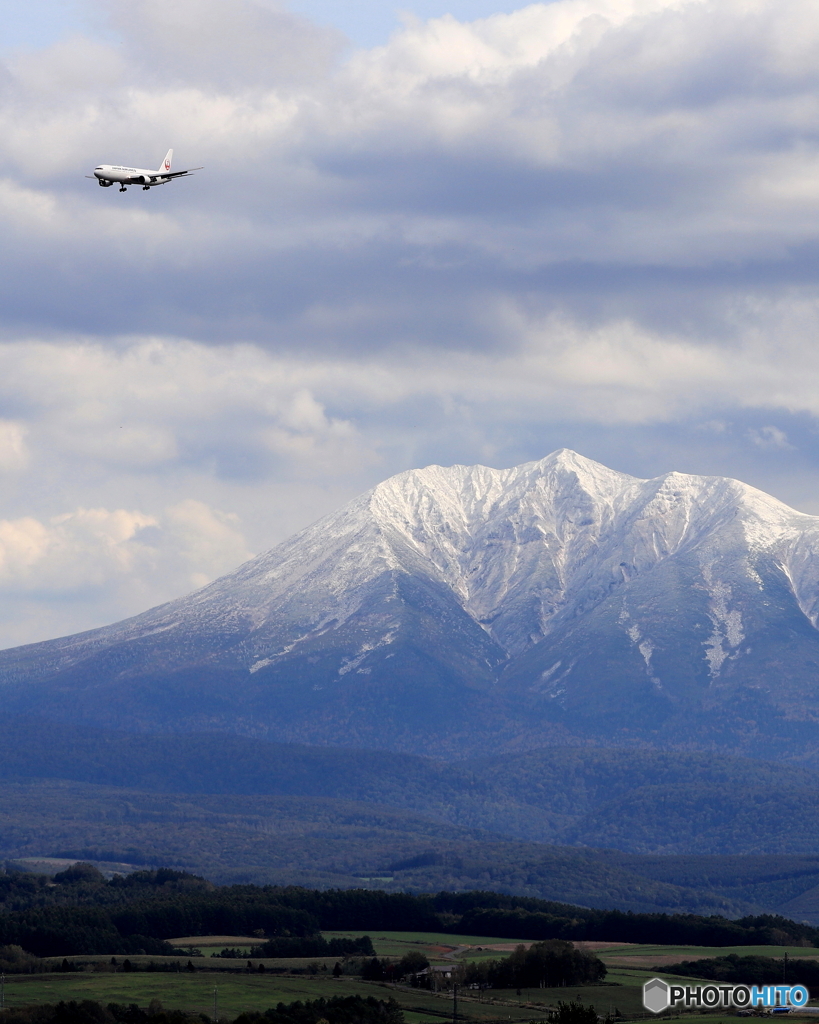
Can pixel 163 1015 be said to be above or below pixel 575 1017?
above

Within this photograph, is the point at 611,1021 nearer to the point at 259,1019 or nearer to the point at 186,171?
the point at 259,1019

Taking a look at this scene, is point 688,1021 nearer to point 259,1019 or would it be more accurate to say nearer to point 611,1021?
point 611,1021

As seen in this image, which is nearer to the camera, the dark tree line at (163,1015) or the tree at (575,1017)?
the tree at (575,1017)

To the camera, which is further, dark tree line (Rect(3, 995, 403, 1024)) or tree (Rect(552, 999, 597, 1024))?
dark tree line (Rect(3, 995, 403, 1024))

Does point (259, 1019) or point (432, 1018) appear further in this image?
point (432, 1018)

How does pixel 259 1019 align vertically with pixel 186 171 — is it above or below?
below

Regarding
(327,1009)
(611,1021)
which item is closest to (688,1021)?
(611,1021)

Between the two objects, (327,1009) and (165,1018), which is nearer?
(165,1018)

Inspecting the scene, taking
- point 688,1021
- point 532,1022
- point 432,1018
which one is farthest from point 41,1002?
point 688,1021

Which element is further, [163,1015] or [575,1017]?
[163,1015]
